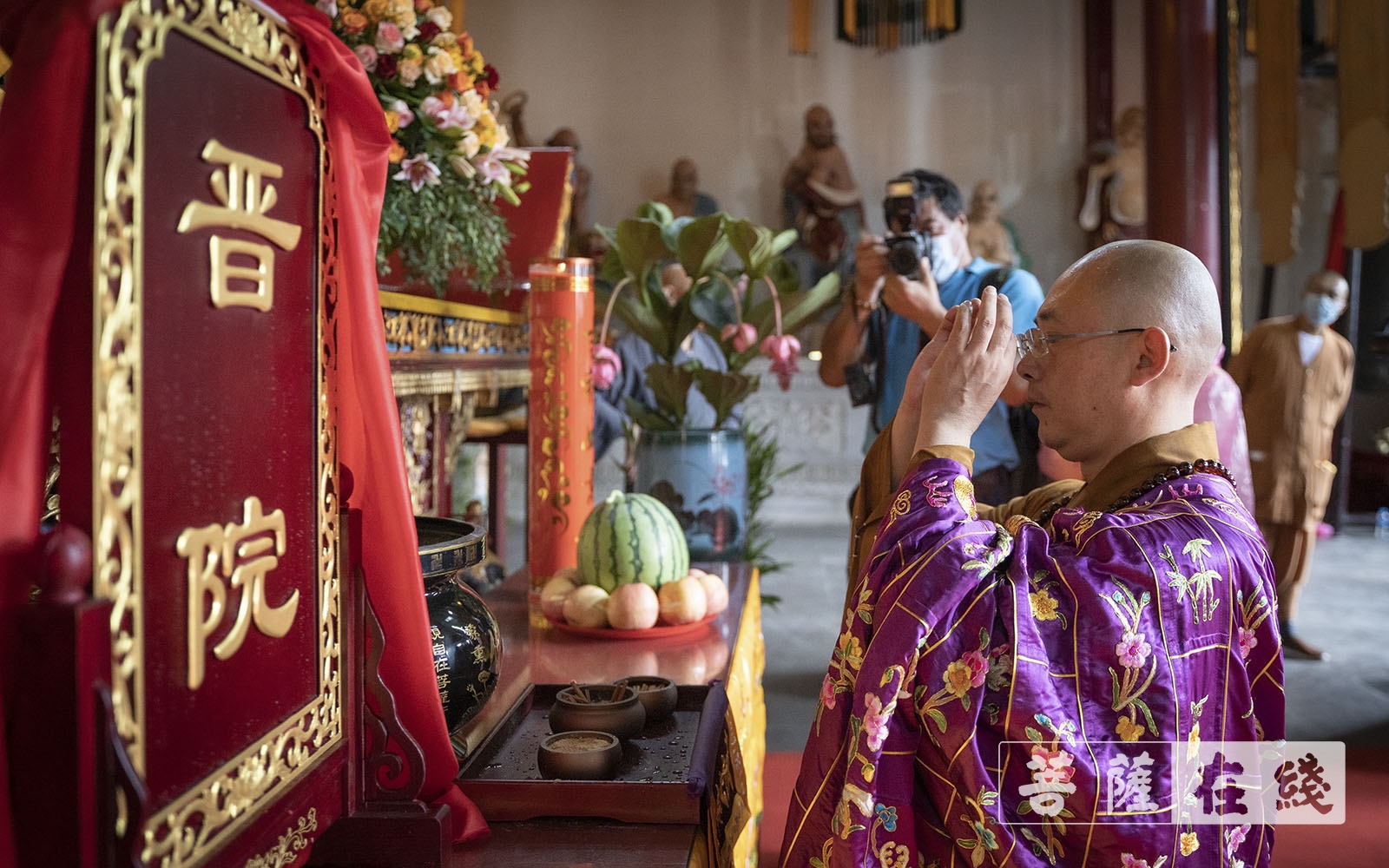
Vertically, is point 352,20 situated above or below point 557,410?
above

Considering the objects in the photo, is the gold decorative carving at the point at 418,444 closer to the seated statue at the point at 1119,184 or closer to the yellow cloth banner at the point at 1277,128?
the yellow cloth banner at the point at 1277,128

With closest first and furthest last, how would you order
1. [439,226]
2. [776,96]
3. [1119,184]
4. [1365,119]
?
[439,226] → [1365,119] → [1119,184] → [776,96]

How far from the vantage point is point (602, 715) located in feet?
3.32

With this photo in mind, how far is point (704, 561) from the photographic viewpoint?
78.6 inches

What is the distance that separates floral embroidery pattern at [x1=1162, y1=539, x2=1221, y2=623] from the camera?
2.84 feet

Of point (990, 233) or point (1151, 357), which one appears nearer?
point (1151, 357)

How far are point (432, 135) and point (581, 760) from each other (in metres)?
0.97

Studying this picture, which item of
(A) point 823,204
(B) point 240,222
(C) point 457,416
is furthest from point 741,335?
(A) point 823,204

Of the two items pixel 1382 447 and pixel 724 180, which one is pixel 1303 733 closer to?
pixel 1382 447

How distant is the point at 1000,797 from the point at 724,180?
694 cm

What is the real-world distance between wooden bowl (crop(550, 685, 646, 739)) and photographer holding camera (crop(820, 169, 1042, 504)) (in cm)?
104

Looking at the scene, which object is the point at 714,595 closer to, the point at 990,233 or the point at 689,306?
the point at 689,306

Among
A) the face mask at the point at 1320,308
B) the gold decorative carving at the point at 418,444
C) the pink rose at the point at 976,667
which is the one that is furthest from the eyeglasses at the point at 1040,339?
the face mask at the point at 1320,308

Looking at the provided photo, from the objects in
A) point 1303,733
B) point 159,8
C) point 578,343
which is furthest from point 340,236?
point 1303,733
